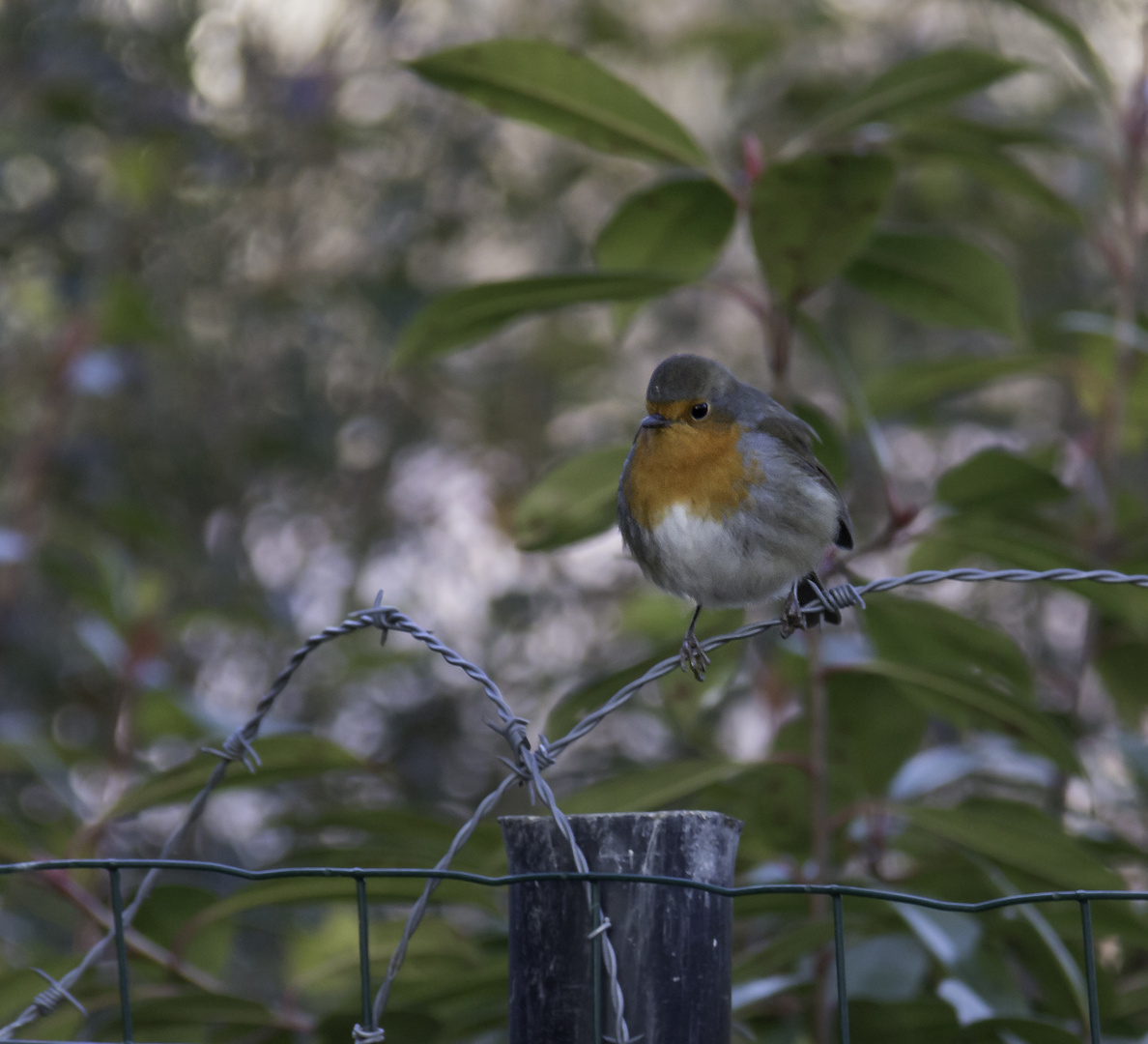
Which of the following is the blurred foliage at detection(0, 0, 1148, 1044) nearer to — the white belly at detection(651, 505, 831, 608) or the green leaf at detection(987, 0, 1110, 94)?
the green leaf at detection(987, 0, 1110, 94)

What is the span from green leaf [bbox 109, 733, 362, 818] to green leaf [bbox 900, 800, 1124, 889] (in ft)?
2.85

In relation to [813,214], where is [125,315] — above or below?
above

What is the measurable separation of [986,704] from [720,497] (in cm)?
49

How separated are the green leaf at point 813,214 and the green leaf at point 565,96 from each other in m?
0.20

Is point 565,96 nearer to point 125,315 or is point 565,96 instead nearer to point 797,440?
point 797,440

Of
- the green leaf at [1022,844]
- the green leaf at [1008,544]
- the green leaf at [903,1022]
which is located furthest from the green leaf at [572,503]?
the green leaf at [903,1022]

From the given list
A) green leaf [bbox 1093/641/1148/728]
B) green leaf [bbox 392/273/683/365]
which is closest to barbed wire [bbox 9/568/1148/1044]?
green leaf [bbox 392/273/683/365]

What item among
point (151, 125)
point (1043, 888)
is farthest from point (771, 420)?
point (151, 125)

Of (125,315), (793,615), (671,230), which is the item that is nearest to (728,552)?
(793,615)

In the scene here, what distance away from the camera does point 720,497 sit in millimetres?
2008

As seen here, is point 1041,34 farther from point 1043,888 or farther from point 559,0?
point 1043,888

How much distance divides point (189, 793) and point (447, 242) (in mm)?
2760

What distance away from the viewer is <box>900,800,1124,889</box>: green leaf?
192cm

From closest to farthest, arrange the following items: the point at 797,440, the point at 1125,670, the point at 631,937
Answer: the point at 631,937 → the point at 797,440 → the point at 1125,670
